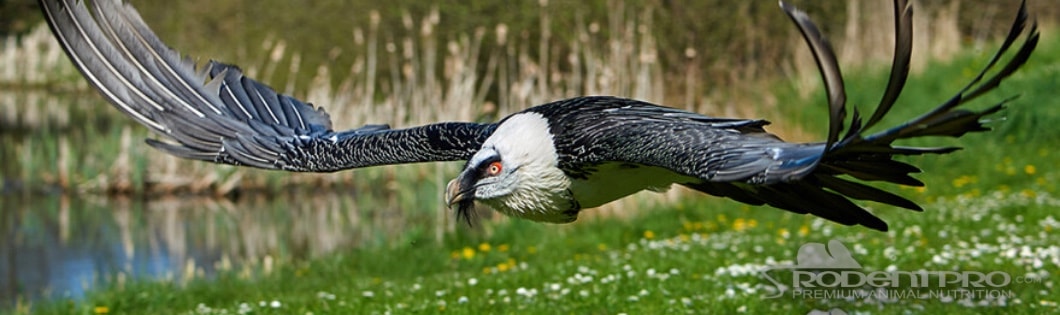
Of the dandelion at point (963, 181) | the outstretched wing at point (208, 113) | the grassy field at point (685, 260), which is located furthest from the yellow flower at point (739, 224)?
the outstretched wing at point (208, 113)

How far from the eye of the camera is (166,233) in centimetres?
1274

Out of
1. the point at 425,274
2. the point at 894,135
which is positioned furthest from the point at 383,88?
the point at 894,135

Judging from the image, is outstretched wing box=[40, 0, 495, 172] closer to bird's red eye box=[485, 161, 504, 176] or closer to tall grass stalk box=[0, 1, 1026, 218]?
bird's red eye box=[485, 161, 504, 176]

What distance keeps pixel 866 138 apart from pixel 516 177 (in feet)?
4.87

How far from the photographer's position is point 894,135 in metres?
3.79

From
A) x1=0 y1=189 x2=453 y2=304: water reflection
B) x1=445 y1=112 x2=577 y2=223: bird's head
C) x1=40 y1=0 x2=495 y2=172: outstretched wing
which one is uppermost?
x1=40 y1=0 x2=495 y2=172: outstretched wing

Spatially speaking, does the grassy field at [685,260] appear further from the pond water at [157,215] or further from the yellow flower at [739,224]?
the pond water at [157,215]

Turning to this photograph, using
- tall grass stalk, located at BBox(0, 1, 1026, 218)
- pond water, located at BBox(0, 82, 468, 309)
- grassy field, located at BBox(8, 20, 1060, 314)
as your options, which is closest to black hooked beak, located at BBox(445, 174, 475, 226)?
grassy field, located at BBox(8, 20, 1060, 314)

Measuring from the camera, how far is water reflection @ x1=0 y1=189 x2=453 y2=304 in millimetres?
11219

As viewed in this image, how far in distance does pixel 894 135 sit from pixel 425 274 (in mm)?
6399

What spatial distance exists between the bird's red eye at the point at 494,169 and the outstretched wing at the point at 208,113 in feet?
1.56

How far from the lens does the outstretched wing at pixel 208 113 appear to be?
5.50 metres

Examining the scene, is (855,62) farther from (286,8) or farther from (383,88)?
(286,8)

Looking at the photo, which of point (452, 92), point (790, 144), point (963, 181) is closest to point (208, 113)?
point (790, 144)
